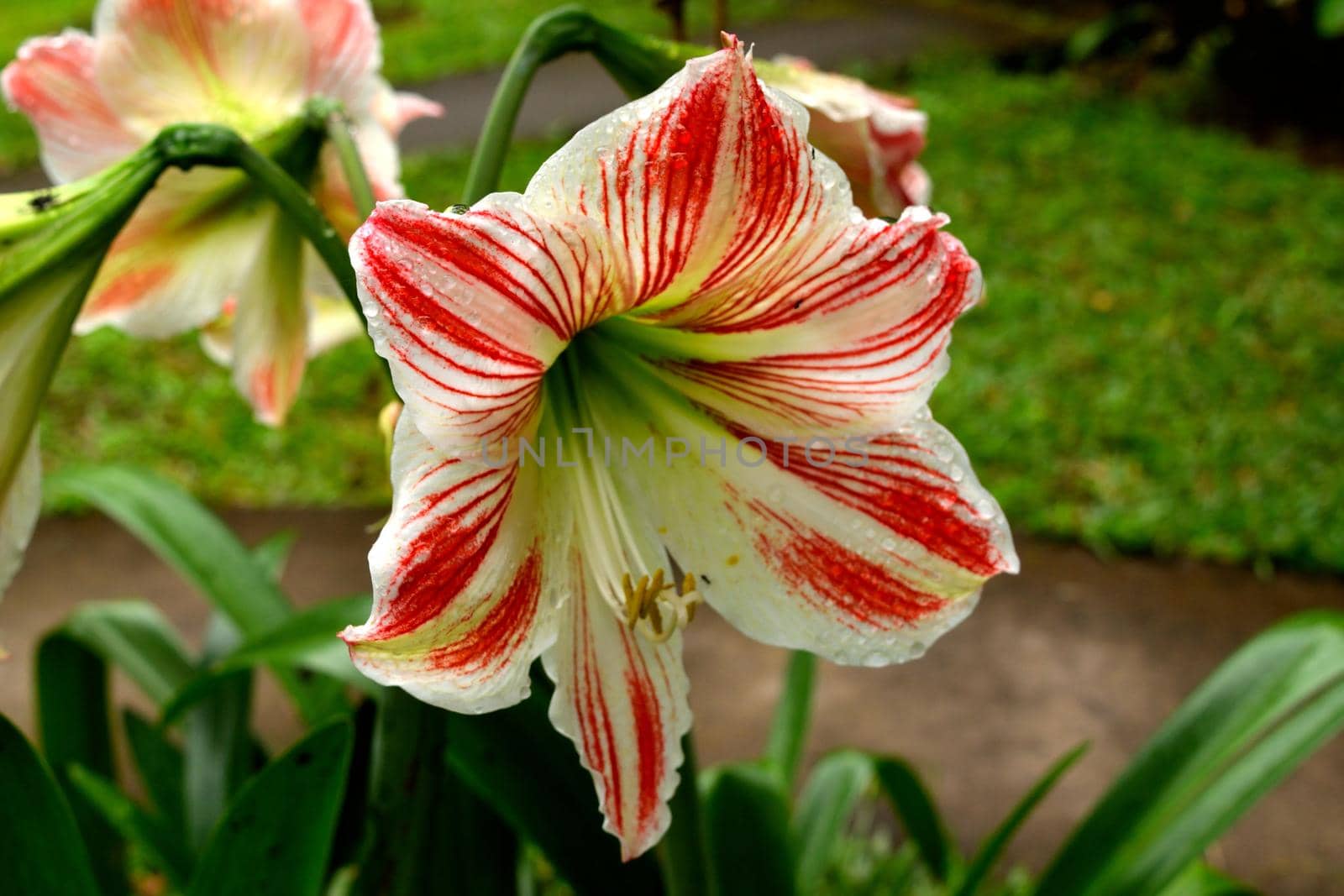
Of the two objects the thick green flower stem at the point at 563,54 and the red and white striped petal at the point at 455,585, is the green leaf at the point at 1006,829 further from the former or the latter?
the thick green flower stem at the point at 563,54

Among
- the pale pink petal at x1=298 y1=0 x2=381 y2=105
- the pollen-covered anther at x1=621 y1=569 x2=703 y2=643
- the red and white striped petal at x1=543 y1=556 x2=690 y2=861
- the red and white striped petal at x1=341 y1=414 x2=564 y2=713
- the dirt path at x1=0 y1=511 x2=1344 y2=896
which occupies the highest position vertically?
the pale pink petal at x1=298 y1=0 x2=381 y2=105

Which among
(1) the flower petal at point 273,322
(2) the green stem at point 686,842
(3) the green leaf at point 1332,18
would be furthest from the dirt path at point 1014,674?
(3) the green leaf at point 1332,18

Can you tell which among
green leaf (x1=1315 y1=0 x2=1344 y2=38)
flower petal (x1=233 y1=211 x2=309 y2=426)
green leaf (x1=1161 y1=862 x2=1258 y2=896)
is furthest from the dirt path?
green leaf (x1=1315 y1=0 x2=1344 y2=38)

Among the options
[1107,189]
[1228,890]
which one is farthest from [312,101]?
[1107,189]

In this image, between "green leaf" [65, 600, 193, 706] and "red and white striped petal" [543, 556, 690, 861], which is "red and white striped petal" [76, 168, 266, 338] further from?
"green leaf" [65, 600, 193, 706]

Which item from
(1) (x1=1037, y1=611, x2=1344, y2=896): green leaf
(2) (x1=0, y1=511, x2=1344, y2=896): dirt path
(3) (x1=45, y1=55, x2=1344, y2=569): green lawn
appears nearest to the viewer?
(1) (x1=1037, y1=611, x2=1344, y2=896): green leaf

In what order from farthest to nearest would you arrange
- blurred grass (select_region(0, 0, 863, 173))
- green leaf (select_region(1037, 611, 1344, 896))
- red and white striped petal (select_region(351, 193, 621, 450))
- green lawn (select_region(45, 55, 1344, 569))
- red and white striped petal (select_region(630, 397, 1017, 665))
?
blurred grass (select_region(0, 0, 863, 173)), green lawn (select_region(45, 55, 1344, 569)), green leaf (select_region(1037, 611, 1344, 896)), red and white striped petal (select_region(630, 397, 1017, 665)), red and white striped petal (select_region(351, 193, 621, 450))

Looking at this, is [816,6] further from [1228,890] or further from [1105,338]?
[1228,890]
